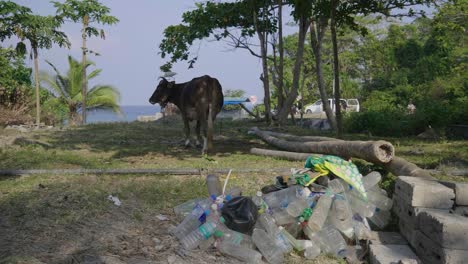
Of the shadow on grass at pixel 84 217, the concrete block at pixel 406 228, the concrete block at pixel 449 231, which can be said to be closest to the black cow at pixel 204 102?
the shadow on grass at pixel 84 217

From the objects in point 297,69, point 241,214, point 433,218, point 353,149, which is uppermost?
point 297,69

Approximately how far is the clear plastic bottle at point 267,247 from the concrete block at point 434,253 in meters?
1.18

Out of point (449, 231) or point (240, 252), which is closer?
point (449, 231)

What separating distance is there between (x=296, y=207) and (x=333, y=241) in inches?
18.5

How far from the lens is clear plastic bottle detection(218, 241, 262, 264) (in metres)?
4.09

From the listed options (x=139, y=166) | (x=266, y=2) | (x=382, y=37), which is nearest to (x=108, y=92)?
(x=266, y=2)

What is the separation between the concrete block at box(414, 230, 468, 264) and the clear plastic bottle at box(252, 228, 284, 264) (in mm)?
1183

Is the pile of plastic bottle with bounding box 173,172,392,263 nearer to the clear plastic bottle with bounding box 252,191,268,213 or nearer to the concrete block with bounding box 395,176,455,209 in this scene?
the clear plastic bottle with bounding box 252,191,268,213

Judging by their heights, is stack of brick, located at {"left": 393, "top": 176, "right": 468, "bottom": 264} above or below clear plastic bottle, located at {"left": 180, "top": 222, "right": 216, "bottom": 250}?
above

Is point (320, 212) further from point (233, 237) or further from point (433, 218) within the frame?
point (433, 218)

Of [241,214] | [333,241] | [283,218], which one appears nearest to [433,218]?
[333,241]

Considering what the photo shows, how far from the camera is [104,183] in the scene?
5898mm

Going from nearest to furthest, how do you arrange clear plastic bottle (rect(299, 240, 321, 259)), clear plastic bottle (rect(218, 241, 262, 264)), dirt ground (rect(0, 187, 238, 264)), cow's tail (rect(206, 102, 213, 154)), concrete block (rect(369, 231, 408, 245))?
dirt ground (rect(0, 187, 238, 264))
clear plastic bottle (rect(218, 241, 262, 264))
clear plastic bottle (rect(299, 240, 321, 259))
concrete block (rect(369, 231, 408, 245))
cow's tail (rect(206, 102, 213, 154))

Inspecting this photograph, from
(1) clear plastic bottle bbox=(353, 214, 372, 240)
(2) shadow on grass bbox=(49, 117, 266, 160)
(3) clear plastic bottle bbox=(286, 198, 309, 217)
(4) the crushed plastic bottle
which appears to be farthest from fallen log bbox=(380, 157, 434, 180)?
(2) shadow on grass bbox=(49, 117, 266, 160)
